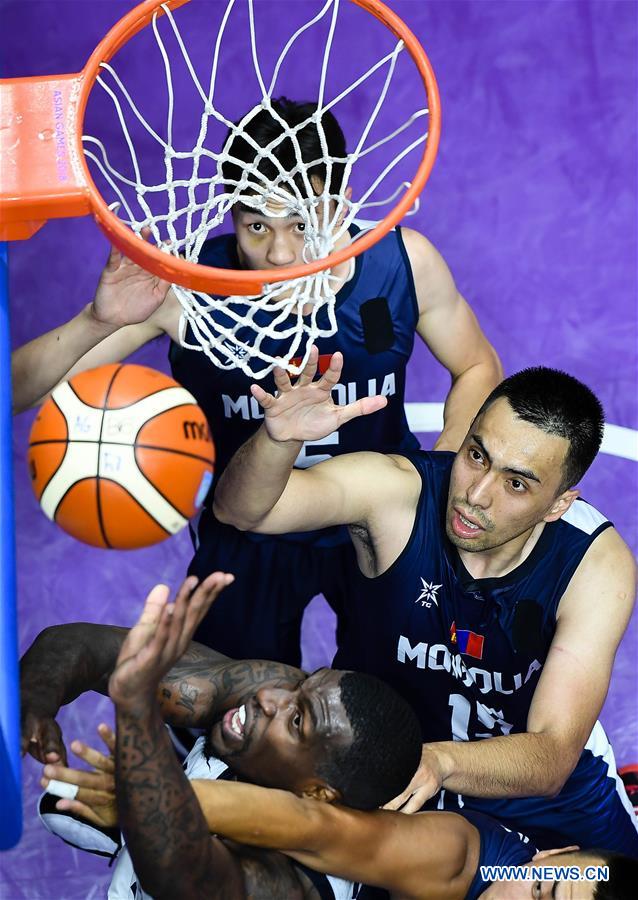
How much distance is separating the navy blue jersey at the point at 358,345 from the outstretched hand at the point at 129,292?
490mm

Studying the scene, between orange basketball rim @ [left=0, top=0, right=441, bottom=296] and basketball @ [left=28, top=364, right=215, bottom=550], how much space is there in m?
0.31

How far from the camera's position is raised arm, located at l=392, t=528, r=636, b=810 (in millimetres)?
3143

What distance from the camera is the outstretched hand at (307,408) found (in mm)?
3107

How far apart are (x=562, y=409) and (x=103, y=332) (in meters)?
1.19

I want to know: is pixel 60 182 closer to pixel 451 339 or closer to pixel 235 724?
pixel 235 724

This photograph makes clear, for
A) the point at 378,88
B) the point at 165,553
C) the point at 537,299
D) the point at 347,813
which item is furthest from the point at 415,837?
the point at 378,88

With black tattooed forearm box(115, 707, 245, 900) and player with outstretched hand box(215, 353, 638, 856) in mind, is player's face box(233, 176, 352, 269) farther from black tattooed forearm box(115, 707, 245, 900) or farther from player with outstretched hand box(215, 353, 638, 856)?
black tattooed forearm box(115, 707, 245, 900)

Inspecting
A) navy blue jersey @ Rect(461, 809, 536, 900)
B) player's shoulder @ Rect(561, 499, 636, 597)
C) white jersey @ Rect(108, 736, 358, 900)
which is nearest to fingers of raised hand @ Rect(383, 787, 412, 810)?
white jersey @ Rect(108, 736, 358, 900)

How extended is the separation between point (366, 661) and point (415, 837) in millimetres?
742

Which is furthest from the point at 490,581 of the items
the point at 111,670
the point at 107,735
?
the point at 107,735

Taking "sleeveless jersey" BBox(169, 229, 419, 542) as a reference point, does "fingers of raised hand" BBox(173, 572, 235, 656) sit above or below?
below

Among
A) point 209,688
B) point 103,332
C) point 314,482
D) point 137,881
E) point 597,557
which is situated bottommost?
point 137,881

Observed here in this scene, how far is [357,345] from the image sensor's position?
370 cm

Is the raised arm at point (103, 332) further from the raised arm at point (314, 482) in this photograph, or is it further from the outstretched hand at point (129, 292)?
the raised arm at point (314, 482)
